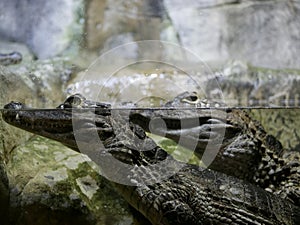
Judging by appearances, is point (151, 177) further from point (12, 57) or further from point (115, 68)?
point (12, 57)

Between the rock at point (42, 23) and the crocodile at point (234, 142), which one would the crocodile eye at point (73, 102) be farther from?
the rock at point (42, 23)

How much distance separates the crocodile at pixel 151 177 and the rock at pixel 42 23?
1.98 metres

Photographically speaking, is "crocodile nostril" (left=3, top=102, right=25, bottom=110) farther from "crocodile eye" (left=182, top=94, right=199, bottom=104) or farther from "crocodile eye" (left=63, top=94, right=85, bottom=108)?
"crocodile eye" (left=182, top=94, right=199, bottom=104)

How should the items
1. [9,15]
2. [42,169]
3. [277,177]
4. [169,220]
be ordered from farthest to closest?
[9,15], [277,177], [42,169], [169,220]

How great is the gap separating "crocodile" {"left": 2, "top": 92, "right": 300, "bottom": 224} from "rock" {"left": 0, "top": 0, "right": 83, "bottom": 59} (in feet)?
6.50

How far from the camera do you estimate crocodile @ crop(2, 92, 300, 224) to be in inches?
103

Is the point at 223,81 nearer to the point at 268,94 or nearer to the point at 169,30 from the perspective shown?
the point at 268,94

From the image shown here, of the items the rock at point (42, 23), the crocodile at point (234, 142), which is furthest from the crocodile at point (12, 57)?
the crocodile at point (234, 142)

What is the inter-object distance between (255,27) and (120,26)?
165 centimetres

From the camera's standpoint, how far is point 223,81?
5.16 metres

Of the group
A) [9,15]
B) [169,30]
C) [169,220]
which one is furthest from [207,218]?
[169,30]

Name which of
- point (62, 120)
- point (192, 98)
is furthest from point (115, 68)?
point (62, 120)

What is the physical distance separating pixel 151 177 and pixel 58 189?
49cm

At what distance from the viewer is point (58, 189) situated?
274cm
